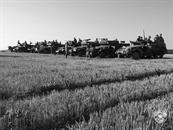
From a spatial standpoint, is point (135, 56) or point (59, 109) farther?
point (135, 56)

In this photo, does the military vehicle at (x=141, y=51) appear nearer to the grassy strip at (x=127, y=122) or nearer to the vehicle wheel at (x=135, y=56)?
the vehicle wheel at (x=135, y=56)

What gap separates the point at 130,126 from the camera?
2.41 m

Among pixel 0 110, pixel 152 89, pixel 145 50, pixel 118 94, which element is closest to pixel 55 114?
pixel 0 110

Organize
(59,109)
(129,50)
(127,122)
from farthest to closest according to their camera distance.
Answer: (129,50) → (59,109) → (127,122)

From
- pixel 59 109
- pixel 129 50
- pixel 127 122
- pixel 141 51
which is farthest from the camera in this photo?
pixel 141 51

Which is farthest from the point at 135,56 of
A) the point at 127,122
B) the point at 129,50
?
the point at 127,122

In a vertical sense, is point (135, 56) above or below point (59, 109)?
below

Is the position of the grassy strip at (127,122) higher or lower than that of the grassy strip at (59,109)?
higher

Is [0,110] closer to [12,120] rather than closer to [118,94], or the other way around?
[12,120]

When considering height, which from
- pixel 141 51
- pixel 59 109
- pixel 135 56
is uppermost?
pixel 141 51

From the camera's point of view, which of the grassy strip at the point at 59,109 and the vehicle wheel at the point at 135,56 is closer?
the grassy strip at the point at 59,109

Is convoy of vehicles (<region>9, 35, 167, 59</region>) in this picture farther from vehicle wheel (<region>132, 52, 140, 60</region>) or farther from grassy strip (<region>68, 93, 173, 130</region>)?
grassy strip (<region>68, 93, 173, 130</region>)

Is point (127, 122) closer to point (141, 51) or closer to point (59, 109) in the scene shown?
point (59, 109)

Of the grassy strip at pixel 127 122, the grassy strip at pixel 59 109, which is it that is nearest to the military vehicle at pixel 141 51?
the grassy strip at pixel 59 109
